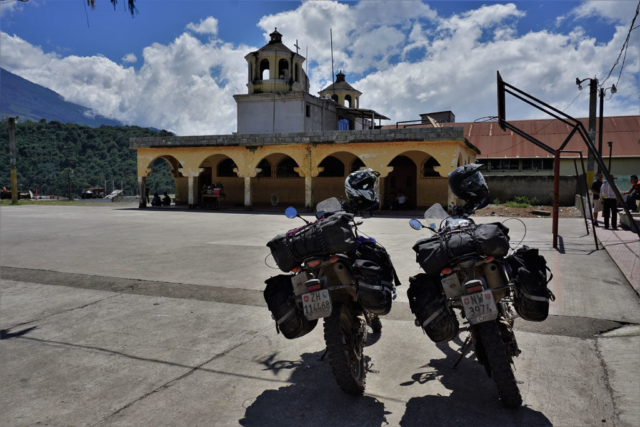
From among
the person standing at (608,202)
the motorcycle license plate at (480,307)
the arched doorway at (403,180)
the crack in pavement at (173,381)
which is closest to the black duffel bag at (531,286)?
the motorcycle license plate at (480,307)

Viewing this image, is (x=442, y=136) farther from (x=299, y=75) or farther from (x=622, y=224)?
(x=299, y=75)

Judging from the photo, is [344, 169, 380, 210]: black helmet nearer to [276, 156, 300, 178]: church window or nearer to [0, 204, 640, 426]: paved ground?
[0, 204, 640, 426]: paved ground

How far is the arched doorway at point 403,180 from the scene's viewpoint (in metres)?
25.0

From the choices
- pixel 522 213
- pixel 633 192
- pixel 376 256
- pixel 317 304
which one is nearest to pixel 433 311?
pixel 376 256

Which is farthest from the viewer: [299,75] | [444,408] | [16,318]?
[299,75]

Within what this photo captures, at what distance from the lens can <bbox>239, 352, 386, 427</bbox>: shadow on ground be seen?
2.75 m

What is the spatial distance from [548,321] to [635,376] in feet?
4.27

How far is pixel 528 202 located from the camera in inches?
951

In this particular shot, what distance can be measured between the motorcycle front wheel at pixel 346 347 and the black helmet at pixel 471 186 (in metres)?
1.34

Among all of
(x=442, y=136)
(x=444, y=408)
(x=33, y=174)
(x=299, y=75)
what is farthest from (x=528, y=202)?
(x=33, y=174)

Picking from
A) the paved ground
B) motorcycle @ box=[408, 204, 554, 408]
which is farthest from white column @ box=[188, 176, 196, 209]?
motorcycle @ box=[408, 204, 554, 408]

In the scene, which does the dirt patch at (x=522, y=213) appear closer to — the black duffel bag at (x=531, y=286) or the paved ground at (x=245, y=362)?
the paved ground at (x=245, y=362)

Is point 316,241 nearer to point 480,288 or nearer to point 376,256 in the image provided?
point 376,256

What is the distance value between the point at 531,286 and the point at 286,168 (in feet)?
79.5
